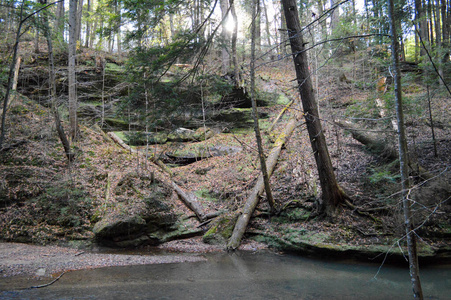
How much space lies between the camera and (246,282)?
6332 millimetres

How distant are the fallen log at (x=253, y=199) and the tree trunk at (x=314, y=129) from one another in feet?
8.74

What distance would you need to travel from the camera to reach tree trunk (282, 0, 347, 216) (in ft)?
26.3

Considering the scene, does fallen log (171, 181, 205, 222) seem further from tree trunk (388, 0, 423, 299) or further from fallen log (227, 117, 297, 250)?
tree trunk (388, 0, 423, 299)

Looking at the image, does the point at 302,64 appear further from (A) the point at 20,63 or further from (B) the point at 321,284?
(A) the point at 20,63

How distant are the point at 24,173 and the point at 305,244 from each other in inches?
414

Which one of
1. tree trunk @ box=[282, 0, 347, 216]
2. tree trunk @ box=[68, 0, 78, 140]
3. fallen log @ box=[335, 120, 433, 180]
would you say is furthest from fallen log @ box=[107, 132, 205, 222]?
fallen log @ box=[335, 120, 433, 180]

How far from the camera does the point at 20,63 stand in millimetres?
16188

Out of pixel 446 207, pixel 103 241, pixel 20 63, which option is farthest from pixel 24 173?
pixel 446 207

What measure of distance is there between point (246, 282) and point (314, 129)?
4804mm

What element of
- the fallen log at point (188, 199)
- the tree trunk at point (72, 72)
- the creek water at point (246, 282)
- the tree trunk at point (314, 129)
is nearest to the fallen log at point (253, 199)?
the creek water at point (246, 282)

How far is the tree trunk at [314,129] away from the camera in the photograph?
26.3ft

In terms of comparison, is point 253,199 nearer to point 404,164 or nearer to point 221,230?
point 221,230

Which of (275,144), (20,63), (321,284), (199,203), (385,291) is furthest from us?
(20,63)

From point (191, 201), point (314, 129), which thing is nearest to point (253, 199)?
point (191, 201)
